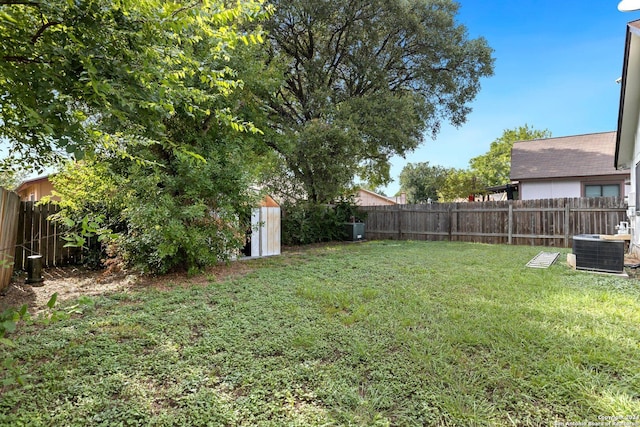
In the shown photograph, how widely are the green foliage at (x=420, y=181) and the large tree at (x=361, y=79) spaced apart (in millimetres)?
18480

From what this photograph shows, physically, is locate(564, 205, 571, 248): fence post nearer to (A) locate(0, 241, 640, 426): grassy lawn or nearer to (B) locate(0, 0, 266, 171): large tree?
(A) locate(0, 241, 640, 426): grassy lawn

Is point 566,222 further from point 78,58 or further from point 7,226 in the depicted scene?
point 7,226

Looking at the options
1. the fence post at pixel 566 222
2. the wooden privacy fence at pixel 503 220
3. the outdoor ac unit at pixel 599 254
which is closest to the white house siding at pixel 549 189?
the wooden privacy fence at pixel 503 220

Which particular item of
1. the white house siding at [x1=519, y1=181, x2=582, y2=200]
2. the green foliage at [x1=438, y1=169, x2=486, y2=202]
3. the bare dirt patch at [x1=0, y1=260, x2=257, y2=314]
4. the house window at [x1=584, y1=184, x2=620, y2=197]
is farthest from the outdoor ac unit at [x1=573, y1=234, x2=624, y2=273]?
the green foliage at [x1=438, y1=169, x2=486, y2=202]

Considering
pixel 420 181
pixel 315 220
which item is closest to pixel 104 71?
pixel 315 220

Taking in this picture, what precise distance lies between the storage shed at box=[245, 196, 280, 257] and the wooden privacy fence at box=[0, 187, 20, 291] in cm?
444

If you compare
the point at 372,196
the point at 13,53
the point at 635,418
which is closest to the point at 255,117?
the point at 13,53

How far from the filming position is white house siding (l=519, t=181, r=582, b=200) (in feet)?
42.3

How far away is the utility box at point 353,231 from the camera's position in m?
12.4

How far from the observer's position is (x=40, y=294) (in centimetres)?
445

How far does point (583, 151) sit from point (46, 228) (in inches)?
758

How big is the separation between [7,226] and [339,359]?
5299mm

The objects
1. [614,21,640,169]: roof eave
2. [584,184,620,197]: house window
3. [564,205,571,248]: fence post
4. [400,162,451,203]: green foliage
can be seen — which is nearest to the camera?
[614,21,640,169]: roof eave

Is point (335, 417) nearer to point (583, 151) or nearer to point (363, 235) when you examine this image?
point (363, 235)
